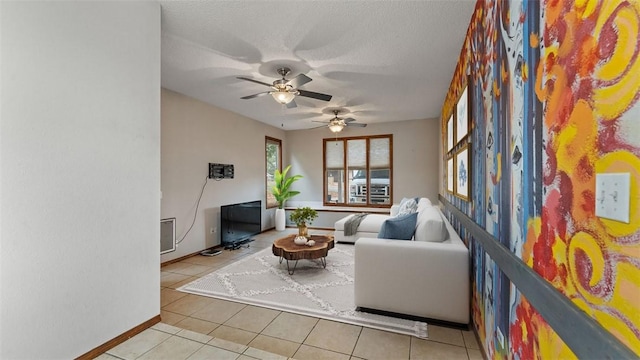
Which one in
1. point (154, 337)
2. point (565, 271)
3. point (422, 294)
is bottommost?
point (154, 337)

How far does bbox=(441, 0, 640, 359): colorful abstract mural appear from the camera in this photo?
2.12ft

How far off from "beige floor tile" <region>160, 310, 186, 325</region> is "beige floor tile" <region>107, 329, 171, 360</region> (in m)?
0.17

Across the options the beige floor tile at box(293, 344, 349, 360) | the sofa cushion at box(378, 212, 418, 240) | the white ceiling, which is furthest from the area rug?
the white ceiling

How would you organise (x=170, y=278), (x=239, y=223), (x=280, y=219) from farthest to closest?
(x=280, y=219)
(x=239, y=223)
(x=170, y=278)

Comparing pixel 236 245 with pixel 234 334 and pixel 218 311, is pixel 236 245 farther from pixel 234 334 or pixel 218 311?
pixel 234 334

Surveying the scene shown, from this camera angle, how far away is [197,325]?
7.66 ft

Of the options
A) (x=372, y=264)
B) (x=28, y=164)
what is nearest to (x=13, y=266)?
(x=28, y=164)

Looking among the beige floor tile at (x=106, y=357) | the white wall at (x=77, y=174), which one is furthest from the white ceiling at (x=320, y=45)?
the beige floor tile at (x=106, y=357)

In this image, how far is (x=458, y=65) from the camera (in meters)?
3.05

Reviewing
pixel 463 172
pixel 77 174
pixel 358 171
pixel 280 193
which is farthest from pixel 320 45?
pixel 358 171

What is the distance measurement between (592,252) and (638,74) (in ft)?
1.51

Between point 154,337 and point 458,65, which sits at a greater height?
point 458,65

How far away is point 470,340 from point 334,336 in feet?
3.43

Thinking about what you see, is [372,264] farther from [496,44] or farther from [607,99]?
[607,99]
